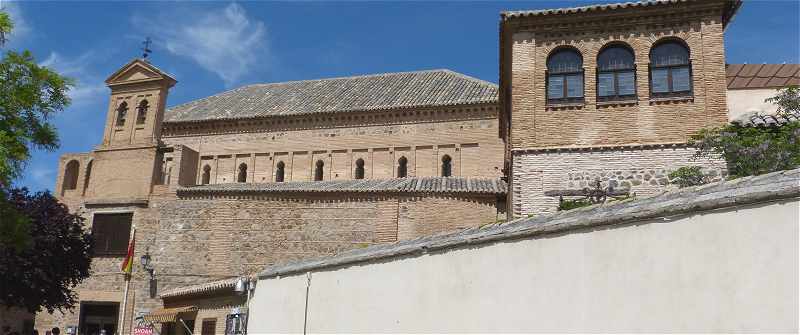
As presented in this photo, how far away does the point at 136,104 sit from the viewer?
23.7m

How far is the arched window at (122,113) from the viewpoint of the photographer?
77.7 ft

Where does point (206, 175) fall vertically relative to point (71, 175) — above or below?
above

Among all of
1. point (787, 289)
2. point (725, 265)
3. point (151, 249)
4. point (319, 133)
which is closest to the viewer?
point (787, 289)

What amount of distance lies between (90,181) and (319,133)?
8292mm

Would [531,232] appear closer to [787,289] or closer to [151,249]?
[787,289]

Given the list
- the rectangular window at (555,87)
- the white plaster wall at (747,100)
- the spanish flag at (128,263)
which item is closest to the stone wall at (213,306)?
the spanish flag at (128,263)

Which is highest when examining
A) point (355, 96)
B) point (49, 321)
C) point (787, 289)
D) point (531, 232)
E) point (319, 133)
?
point (355, 96)

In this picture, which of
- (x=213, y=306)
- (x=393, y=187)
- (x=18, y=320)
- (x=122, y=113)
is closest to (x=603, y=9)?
(x=393, y=187)

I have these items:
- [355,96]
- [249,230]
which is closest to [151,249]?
[249,230]

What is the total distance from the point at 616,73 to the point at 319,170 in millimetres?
14580

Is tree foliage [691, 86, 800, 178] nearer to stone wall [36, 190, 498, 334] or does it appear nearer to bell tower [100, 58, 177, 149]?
stone wall [36, 190, 498, 334]

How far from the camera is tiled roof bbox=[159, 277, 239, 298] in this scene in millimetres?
15126

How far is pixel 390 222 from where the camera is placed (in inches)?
757

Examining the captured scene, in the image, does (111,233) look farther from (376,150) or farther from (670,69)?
(670,69)
